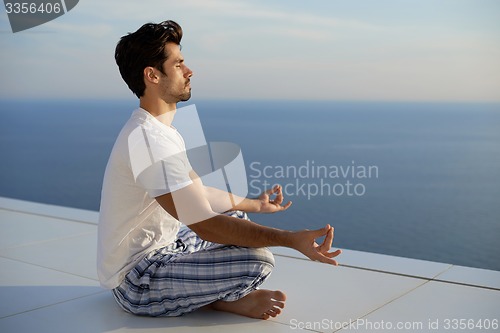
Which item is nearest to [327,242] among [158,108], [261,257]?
[261,257]

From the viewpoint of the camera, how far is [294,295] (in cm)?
238

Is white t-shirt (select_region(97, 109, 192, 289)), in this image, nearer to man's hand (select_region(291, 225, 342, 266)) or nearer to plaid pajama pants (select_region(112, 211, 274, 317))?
plaid pajama pants (select_region(112, 211, 274, 317))

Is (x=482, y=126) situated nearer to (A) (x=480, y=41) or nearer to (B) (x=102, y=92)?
(A) (x=480, y=41)

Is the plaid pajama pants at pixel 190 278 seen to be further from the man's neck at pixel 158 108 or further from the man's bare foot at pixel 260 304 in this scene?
the man's neck at pixel 158 108

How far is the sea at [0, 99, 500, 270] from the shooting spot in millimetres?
Answer: 10567

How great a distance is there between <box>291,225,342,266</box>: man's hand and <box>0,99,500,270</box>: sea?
6287mm

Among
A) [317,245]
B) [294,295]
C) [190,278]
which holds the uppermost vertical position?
[317,245]

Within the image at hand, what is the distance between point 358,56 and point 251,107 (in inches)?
148

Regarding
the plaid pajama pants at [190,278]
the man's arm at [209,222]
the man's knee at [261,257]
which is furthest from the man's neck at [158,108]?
the man's knee at [261,257]

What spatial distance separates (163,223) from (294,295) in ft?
1.85

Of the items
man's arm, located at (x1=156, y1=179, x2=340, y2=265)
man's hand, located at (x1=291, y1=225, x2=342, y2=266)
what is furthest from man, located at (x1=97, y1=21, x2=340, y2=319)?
man's hand, located at (x1=291, y1=225, x2=342, y2=266)

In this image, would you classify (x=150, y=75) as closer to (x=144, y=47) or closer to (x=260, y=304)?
(x=144, y=47)

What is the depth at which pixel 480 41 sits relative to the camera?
52.4 ft

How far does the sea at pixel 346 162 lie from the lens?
34.7 ft
